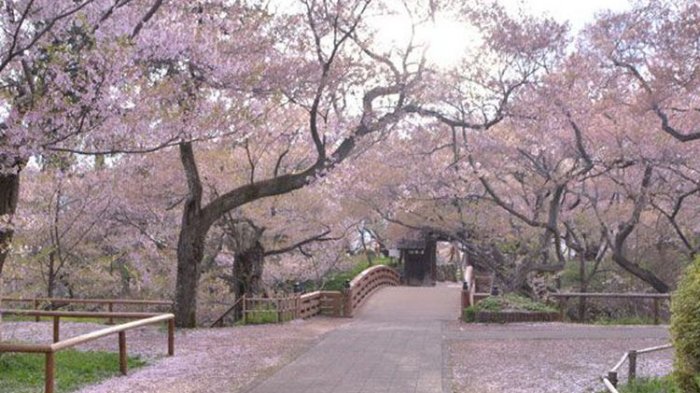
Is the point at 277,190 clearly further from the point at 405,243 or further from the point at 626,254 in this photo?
the point at 405,243

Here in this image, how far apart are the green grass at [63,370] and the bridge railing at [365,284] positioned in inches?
372

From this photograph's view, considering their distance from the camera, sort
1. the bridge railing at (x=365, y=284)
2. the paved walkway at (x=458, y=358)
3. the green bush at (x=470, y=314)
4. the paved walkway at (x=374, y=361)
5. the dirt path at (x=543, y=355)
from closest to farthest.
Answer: the paved walkway at (x=374, y=361) → the paved walkway at (x=458, y=358) → the dirt path at (x=543, y=355) → the green bush at (x=470, y=314) → the bridge railing at (x=365, y=284)

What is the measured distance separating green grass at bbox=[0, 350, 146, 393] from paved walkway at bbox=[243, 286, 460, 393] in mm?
2321

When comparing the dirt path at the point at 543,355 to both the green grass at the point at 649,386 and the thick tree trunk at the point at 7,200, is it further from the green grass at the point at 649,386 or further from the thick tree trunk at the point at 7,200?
the thick tree trunk at the point at 7,200

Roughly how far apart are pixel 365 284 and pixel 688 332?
18.8 m

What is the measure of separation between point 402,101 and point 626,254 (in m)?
11.2

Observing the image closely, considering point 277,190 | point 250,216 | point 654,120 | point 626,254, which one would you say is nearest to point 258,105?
point 277,190

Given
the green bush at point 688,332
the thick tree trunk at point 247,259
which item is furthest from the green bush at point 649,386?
the thick tree trunk at point 247,259

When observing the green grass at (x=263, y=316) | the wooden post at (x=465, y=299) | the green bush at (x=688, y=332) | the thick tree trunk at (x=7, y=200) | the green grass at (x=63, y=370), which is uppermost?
the thick tree trunk at (x=7, y=200)

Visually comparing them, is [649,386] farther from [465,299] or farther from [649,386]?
[465,299]

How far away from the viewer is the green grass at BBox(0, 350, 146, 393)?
875cm

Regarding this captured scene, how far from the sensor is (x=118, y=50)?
8.02m

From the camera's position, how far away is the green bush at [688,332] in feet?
16.9

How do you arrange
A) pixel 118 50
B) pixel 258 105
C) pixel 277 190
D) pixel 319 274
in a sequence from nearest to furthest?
1. pixel 118 50
2. pixel 258 105
3. pixel 277 190
4. pixel 319 274
